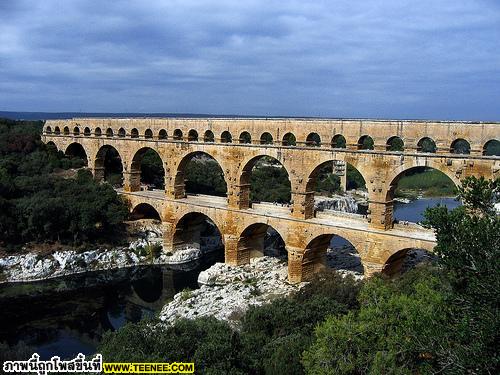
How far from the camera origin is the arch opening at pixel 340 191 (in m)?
44.2

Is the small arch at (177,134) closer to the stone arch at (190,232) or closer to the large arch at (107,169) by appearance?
the stone arch at (190,232)

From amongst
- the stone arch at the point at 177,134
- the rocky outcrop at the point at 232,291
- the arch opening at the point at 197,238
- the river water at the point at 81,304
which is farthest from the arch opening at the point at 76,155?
the rocky outcrop at the point at 232,291

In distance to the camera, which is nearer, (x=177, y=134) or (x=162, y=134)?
(x=177, y=134)

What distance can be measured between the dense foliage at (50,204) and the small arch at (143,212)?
56.2 inches

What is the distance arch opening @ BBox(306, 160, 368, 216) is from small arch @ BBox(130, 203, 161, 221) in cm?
1140

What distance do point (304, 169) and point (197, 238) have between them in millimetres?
11220

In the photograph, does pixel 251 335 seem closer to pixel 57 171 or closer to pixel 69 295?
pixel 69 295

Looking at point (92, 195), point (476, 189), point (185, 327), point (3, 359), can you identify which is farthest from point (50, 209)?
point (476, 189)

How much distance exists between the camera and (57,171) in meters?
38.4

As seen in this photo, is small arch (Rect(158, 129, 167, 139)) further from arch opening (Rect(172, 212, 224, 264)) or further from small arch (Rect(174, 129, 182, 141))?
arch opening (Rect(172, 212, 224, 264))

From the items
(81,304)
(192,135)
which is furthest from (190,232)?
(81,304)

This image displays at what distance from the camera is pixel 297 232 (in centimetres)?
2458

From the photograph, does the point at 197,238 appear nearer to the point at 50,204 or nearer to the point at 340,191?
the point at 50,204

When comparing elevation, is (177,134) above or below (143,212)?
above
